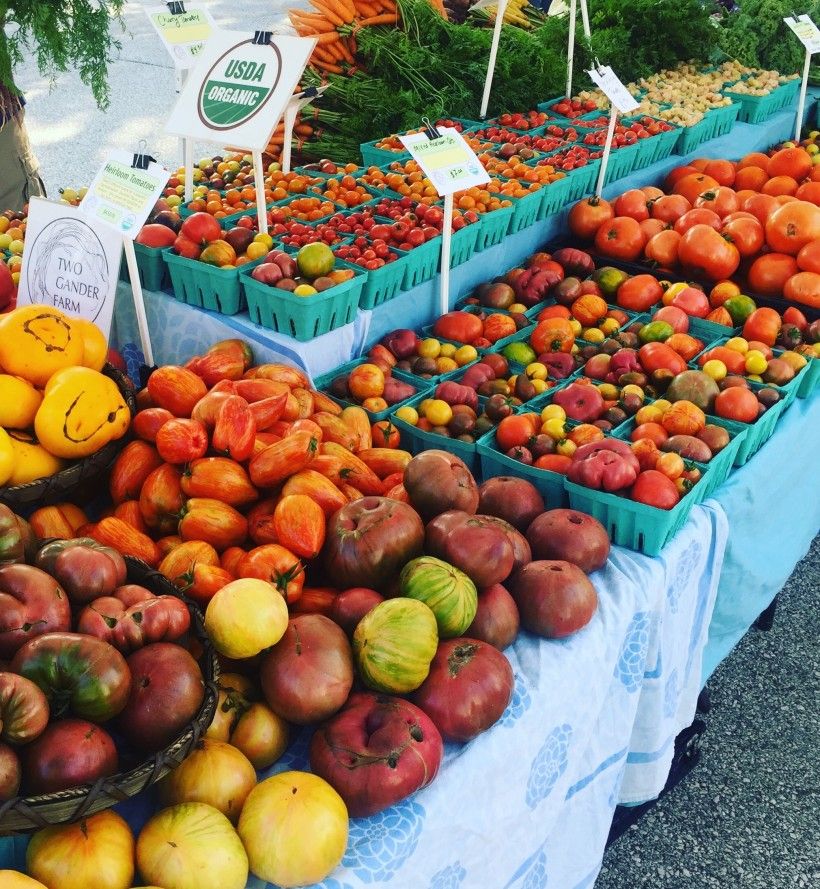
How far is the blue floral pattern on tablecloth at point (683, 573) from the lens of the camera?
1.85 meters

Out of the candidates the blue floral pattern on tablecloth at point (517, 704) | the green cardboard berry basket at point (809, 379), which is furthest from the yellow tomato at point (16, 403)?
the green cardboard berry basket at point (809, 379)

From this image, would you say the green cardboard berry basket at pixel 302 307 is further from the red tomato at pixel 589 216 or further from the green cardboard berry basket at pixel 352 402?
the red tomato at pixel 589 216

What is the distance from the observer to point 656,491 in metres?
1.77

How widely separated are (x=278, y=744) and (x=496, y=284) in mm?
1873

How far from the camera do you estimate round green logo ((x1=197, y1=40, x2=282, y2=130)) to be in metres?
2.22

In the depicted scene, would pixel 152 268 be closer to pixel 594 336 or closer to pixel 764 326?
pixel 594 336

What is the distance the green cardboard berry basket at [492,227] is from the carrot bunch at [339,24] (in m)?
1.90

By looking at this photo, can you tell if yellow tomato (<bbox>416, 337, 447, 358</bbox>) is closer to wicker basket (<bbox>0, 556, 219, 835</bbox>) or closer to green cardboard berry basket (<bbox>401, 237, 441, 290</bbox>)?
green cardboard berry basket (<bbox>401, 237, 441, 290</bbox>)

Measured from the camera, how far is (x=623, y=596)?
1.67 meters

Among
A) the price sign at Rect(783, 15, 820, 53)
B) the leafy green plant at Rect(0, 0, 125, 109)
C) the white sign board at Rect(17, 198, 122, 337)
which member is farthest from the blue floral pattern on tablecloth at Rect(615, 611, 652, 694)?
the price sign at Rect(783, 15, 820, 53)

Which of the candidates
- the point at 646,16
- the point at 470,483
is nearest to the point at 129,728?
the point at 470,483

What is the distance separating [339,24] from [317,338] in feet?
9.20

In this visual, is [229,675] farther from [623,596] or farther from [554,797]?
[623,596]

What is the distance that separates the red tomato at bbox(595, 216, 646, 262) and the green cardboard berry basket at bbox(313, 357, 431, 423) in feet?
3.93
